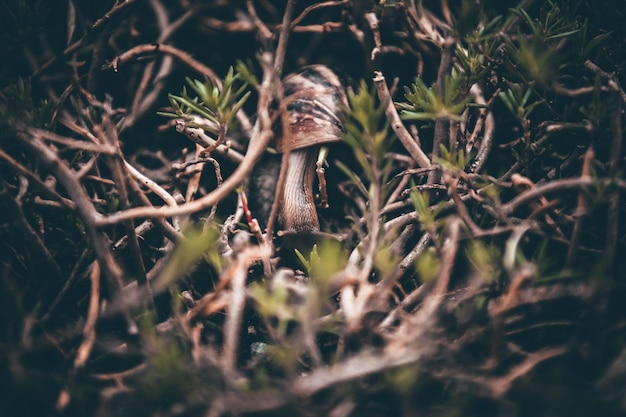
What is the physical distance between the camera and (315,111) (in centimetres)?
135

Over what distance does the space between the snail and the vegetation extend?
7 cm

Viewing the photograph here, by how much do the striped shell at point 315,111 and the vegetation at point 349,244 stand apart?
10cm

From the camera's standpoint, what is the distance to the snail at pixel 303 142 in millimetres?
1323

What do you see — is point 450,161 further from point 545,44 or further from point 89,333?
point 89,333

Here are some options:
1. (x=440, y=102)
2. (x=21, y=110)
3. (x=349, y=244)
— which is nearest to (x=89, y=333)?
(x=21, y=110)

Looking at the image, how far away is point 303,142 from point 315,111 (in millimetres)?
104

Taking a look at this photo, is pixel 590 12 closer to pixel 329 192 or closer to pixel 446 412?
pixel 329 192

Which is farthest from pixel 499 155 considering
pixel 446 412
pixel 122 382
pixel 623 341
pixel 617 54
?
pixel 122 382

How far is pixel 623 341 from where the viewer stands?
2.59 feet

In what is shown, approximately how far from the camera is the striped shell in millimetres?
1334

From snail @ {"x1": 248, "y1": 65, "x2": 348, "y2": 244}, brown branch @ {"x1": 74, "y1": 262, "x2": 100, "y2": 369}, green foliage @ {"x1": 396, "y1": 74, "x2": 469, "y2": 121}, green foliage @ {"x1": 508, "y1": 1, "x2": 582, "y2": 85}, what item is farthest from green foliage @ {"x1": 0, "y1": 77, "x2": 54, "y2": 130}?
green foliage @ {"x1": 508, "y1": 1, "x2": 582, "y2": 85}

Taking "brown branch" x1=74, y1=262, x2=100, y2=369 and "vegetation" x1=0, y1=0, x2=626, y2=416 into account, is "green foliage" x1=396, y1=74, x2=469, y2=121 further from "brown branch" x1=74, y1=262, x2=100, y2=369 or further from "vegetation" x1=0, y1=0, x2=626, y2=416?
"brown branch" x1=74, y1=262, x2=100, y2=369

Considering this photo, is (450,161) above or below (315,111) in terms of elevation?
below

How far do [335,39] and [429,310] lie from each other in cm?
114
